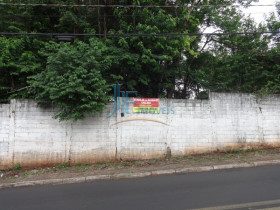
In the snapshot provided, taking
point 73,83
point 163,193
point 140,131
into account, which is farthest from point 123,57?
point 163,193

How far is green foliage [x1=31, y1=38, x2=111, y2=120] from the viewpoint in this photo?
6391 mm

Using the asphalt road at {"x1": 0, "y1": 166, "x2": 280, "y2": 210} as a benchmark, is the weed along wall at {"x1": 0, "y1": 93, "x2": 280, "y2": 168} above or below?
above

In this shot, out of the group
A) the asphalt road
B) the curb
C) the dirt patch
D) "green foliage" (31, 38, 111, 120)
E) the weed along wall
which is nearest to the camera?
the asphalt road

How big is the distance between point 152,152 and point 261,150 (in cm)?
456

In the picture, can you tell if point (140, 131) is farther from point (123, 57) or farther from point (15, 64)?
point (15, 64)

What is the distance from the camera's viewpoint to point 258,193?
4.26 m

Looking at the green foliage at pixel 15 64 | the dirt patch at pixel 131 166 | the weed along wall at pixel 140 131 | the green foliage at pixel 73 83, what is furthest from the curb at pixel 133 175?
the green foliage at pixel 15 64

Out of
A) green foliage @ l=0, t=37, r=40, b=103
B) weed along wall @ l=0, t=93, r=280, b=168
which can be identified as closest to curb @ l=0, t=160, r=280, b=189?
weed along wall @ l=0, t=93, r=280, b=168

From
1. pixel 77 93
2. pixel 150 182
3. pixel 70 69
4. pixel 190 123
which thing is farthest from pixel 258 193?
pixel 70 69

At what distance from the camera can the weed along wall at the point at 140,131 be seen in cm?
715

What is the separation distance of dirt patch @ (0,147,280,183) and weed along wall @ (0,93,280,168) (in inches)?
12.0

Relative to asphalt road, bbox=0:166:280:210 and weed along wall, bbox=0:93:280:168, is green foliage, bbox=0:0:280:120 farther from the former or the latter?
asphalt road, bbox=0:166:280:210

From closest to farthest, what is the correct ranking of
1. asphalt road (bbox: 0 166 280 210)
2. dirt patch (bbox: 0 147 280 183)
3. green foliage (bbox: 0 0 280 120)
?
asphalt road (bbox: 0 166 280 210) < dirt patch (bbox: 0 147 280 183) < green foliage (bbox: 0 0 280 120)

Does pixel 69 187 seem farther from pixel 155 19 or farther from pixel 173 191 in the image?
pixel 155 19
